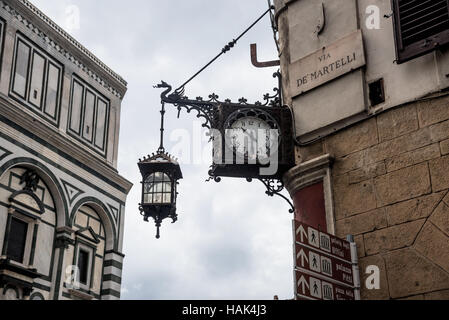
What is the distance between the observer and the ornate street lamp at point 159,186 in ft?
46.5

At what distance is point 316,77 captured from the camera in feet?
33.0

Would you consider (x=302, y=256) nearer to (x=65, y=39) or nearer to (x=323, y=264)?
(x=323, y=264)

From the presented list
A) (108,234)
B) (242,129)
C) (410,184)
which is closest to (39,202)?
(108,234)

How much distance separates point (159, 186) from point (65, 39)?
9964 mm

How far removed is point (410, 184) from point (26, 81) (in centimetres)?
1484

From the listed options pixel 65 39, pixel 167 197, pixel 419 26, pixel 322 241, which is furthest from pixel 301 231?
pixel 65 39

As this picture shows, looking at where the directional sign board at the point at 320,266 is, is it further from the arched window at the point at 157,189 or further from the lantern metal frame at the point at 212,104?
the arched window at the point at 157,189

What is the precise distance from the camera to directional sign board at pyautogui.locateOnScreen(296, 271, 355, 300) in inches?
287

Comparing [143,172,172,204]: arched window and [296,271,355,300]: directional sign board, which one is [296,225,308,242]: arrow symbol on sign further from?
[143,172,172,204]: arched window

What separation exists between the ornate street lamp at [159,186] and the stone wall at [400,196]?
18.6 ft

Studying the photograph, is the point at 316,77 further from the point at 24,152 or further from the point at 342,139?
the point at 24,152

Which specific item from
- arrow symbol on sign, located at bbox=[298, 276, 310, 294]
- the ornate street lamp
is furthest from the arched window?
arrow symbol on sign, located at bbox=[298, 276, 310, 294]

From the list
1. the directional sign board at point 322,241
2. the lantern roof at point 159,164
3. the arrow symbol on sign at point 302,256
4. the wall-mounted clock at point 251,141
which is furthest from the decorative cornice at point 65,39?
the arrow symbol on sign at point 302,256

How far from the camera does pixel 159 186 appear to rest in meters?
14.6
